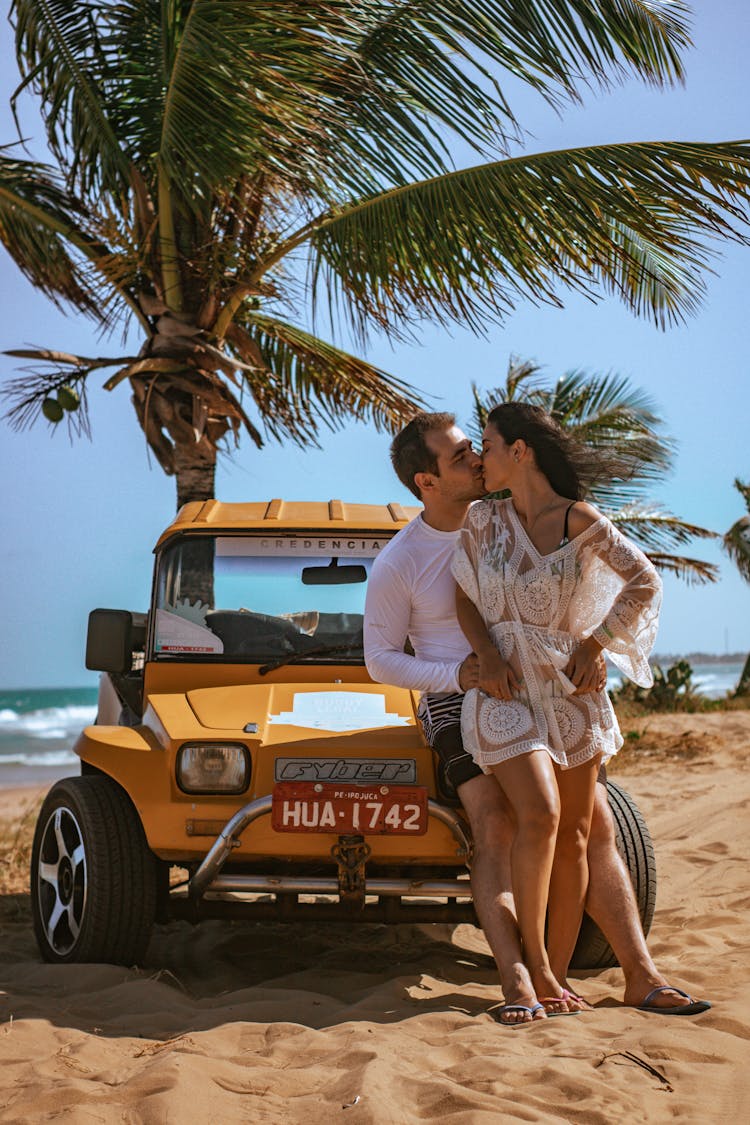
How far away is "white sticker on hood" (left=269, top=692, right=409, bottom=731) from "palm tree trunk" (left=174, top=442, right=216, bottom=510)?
5558 millimetres

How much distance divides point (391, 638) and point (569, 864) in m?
1.03

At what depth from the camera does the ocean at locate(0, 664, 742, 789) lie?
22.3m

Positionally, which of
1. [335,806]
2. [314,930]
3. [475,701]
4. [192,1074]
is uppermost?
[475,701]

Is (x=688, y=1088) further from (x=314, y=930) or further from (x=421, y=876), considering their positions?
(x=314, y=930)

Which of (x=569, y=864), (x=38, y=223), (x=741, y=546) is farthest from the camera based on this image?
(x=741, y=546)

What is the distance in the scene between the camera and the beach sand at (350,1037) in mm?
2775

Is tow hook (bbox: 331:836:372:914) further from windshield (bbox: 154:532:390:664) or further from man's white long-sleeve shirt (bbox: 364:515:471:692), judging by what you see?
windshield (bbox: 154:532:390:664)

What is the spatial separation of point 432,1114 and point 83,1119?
82cm

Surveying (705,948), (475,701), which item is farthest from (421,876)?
(705,948)

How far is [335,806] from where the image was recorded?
3.96 m

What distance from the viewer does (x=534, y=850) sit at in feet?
11.9

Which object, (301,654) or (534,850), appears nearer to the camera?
(534,850)

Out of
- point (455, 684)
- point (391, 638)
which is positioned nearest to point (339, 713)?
point (391, 638)

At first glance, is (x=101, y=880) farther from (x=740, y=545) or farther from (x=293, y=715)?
(x=740, y=545)
